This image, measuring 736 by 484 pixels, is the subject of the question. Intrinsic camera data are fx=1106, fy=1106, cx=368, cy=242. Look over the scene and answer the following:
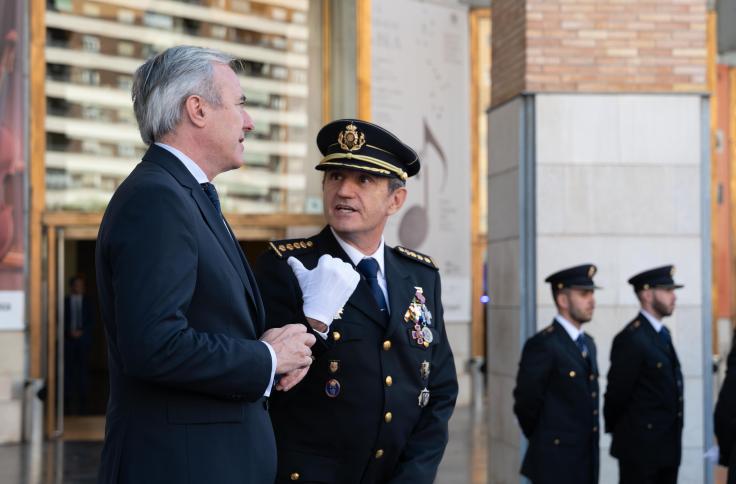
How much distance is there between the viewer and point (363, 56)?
42.0ft

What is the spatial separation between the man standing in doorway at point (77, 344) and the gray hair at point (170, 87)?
12.4 metres

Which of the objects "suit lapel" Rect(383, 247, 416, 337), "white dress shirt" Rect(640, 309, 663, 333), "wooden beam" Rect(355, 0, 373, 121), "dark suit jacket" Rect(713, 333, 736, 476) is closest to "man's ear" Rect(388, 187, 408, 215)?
"suit lapel" Rect(383, 247, 416, 337)

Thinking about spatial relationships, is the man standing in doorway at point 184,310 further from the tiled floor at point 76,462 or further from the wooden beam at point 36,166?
the wooden beam at point 36,166

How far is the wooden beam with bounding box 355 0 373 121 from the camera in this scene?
41.9ft

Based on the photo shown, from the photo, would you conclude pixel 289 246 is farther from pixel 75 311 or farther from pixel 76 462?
pixel 75 311

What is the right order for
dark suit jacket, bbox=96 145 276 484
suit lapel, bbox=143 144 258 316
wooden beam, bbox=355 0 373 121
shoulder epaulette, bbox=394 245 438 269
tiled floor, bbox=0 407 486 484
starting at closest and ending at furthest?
1. dark suit jacket, bbox=96 145 276 484
2. suit lapel, bbox=143 144 258 316
3. shoulder epaulette, bbox=394 245 438 269
4. tiled floor, bbox=0 407 486 484
5. wooden beam, bbox=355 0 373 121

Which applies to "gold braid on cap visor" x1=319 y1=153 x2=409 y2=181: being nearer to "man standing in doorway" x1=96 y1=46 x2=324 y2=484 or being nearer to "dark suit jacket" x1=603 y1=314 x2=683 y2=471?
"man standing in doorway" x1=96 y1=46 x2=324 y2=484

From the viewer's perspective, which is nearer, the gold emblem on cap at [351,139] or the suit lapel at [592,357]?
the gold emblem on cap at [351,139]

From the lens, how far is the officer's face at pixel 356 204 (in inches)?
137

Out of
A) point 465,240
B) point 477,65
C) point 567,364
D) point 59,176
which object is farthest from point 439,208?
point 567,364

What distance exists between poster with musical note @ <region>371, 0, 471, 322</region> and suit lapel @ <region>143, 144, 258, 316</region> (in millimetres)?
10838

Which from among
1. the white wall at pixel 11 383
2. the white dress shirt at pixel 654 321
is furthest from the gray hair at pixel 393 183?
the white wall at pixel 11 383

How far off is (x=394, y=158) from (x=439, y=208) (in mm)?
11164

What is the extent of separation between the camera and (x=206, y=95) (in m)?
2.53
